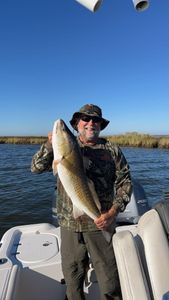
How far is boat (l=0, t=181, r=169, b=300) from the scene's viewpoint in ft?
7.22

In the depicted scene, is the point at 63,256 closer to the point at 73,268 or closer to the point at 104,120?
the point at 73,268

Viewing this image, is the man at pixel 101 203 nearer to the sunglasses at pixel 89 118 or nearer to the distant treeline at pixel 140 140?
the sunglasses at pixel 89 118

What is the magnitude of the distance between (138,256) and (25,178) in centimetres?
1582

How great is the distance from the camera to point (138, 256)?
223cm

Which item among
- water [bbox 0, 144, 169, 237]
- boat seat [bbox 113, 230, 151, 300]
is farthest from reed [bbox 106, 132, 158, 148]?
boat seat [bbox 113, 230, 151, 300]

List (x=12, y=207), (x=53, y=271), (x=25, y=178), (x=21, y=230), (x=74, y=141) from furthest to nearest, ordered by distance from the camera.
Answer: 1. (x=25, y=178)
2. (x=12, y=207)
3. (x=21, y=230)
4. (x=53, y=271)
5. (x=74, y=141)

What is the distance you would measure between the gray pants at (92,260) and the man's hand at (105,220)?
0.14 metres

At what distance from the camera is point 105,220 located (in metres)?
2.70

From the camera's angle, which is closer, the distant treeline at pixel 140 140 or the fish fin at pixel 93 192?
the fish fin at pixel 93 192

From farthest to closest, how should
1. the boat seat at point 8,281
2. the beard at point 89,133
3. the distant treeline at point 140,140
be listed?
the distant treeline at point 140,140 → the beard at point 89,133 → the boat seat at point 8,281

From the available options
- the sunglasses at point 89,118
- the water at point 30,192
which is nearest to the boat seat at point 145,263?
the sunglasses at point 89,118

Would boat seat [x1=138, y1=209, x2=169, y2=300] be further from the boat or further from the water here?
the water

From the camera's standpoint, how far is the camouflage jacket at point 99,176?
2.81 meters

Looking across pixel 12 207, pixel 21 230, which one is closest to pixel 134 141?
pixel 12 207
